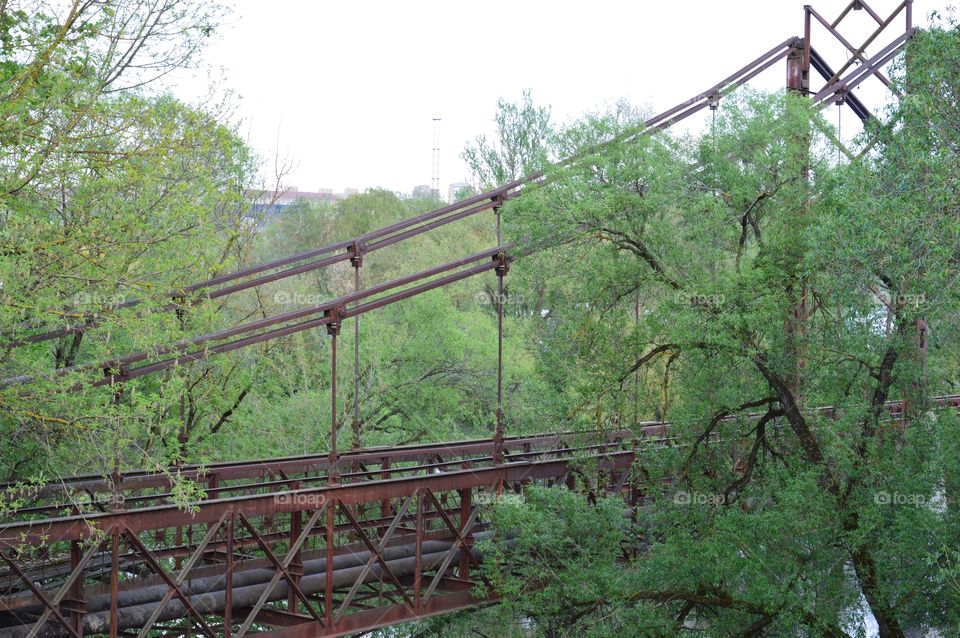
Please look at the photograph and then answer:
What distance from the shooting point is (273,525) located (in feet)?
52.5

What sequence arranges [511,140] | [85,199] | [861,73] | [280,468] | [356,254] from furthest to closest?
1. [511,140]
2. [861,73]
3. [280,468]
4. [356,254]
5. [85,199]

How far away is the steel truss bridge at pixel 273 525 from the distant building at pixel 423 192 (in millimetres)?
29323

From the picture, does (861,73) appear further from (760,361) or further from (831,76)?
(760,361)

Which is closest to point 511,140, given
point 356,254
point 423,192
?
point 423,192

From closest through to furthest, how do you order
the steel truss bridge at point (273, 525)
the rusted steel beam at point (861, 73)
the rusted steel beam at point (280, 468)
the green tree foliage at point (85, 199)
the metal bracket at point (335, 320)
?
1. the green tree foliage at point (85, 199)
2. the steel truss bridge at point (273, 525)
3. the metal bracket at point (335, 320)
4. the rusted steel beam at point (280, 468)
5. the rusted steel beam at point (861, 73)

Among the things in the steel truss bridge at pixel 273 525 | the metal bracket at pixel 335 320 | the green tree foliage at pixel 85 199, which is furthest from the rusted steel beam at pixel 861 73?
the green tree foliage at pixel 85 199

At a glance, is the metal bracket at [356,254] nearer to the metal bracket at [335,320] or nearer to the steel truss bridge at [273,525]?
the steel truss bridge at [273,525]

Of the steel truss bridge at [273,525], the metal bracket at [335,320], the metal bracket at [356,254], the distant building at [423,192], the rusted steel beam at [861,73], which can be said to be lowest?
the steel truss bridge at [273,525]

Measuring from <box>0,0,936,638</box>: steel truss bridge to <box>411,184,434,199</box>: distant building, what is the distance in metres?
29.3

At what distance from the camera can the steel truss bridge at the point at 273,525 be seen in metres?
9.60

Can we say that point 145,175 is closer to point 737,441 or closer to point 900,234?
point 900,234

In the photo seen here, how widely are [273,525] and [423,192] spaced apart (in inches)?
1351

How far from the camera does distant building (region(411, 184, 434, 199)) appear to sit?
148 feet

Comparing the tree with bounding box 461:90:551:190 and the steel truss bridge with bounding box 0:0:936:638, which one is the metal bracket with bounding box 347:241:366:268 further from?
the tree with bounding box 461:90:551:190
